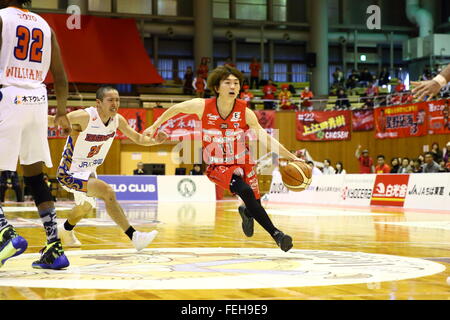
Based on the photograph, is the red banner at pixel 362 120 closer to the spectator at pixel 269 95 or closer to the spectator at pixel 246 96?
the spectator at pixel 269 95

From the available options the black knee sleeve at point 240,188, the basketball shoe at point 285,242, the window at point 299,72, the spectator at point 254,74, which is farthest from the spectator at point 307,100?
the basketball shoe at point 285,242

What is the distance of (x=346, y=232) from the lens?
9961 mm

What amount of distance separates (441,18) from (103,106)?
109 ft

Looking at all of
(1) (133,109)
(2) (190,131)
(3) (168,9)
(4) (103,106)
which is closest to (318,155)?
(2) (190,131)

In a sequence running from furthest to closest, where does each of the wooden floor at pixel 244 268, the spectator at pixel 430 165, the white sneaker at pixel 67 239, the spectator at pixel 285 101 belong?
the spectator at pixel 285 101, the spectator at pixel 430 165, the white sneaker at pixel 67 239, the wooden floor at pixel 244 268

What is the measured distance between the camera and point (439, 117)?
23859 millimetres

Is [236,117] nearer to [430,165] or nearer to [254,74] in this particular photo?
[430,165]

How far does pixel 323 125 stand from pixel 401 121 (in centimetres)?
460

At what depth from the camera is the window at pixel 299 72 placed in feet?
128

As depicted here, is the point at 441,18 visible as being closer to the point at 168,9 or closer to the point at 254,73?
the point at 254,73

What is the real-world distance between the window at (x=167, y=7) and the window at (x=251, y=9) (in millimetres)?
3505

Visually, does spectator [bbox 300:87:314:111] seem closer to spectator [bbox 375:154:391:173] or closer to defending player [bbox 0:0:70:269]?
spectator [bbox 375:154:391:173]

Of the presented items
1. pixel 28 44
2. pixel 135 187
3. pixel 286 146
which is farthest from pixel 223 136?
pixel 286 146

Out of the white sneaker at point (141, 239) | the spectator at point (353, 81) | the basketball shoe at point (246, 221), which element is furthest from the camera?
the spectator at point (353, 81)
